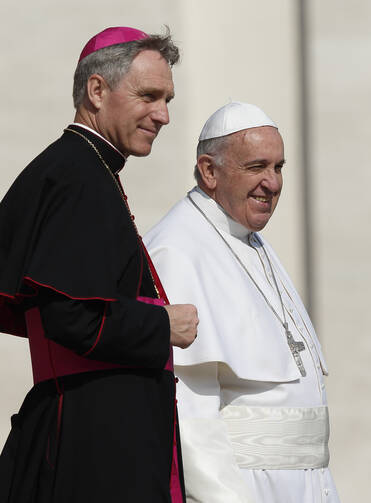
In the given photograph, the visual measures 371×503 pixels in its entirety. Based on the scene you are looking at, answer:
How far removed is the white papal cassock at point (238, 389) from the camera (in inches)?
156

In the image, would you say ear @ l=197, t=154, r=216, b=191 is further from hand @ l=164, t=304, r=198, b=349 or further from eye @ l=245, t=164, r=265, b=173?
hand @ l=164, t=304, r=198, b=349

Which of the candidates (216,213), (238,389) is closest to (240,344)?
(238,389)

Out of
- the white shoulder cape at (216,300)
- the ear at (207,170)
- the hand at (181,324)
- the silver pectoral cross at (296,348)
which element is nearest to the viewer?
the hand at (181,324)

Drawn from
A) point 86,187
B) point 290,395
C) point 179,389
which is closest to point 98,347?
point 86,187

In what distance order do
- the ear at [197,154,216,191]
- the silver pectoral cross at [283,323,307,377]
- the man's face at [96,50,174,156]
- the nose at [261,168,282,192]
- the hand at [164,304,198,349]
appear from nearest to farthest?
the hand at [164,304,198,349] → the man's face at [96,50,174,156] → the silver pectoral cross at [283,323,307,377] → the nose at [261,168,282,192] → the ear at [197,154,216,191]

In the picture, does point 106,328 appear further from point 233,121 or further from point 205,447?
point 233,121

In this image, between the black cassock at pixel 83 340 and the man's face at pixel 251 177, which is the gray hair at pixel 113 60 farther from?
the man's face at pixel 251 177

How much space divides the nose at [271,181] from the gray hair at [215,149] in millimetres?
180

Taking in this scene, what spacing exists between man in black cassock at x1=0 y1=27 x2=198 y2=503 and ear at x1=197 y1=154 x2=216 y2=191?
1.25 m

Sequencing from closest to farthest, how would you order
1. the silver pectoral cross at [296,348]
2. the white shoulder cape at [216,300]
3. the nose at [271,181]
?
1. the white shoulder cape at [216,300]
2. the silver pectoral cross at [296,348]
3. the nose at [271,181]

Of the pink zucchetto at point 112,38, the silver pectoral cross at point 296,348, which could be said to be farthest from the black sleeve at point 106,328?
the silver pectoral cross at point 296,348

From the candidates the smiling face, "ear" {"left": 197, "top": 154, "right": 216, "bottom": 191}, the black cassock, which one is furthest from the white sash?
the black cassock

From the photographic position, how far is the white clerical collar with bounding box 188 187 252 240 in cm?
446

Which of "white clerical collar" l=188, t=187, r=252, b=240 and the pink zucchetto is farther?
"white clerical collar" l=188, t=187, r=252, b=240
